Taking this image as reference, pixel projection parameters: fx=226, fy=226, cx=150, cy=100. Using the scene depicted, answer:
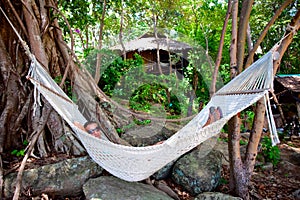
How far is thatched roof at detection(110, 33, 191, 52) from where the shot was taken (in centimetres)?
578

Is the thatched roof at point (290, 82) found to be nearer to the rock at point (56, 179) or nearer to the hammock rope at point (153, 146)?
the hammock rope at point (153, 146)

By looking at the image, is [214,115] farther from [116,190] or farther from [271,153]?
[271,153]

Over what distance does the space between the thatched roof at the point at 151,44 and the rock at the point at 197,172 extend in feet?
13.1

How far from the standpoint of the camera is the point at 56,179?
1638mm

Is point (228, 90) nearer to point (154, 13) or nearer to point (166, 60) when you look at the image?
point (154, 13)

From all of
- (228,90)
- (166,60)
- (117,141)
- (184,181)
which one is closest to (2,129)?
(117,141)

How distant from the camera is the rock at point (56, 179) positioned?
1.58m

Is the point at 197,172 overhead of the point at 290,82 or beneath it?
beneath

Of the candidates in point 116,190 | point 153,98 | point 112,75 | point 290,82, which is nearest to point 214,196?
point 116,190

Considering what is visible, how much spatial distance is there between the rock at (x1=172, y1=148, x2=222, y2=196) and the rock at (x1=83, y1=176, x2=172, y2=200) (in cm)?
29

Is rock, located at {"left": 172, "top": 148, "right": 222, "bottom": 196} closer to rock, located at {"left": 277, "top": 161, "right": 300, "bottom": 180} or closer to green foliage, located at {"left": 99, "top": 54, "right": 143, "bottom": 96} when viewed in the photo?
rock, located at {"left": 277, "top": 161, "right": 300, "bottom": 180}

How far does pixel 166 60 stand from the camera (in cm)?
683

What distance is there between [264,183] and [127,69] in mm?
2708

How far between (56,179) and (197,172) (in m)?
1.08
